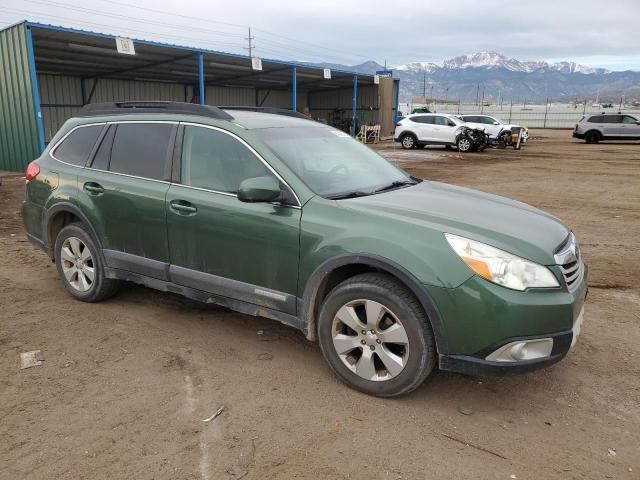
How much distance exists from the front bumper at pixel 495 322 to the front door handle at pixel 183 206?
182 centimetres

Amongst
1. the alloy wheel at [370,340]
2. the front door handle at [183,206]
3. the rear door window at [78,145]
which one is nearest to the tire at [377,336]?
the alloy wheel at [370,340]

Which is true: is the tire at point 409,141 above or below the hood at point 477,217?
below

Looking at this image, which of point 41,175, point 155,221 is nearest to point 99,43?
point 41,175

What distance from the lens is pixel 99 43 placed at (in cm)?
1711

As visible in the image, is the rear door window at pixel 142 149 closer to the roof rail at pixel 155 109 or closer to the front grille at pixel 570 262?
the roof rail at pixel 155 109

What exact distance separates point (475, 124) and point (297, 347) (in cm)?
2348

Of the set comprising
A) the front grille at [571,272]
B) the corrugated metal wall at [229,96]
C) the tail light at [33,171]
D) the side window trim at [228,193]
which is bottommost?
the front grille at [571,272]

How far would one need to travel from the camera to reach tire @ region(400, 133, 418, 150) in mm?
24453

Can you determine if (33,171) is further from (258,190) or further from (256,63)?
(256,63)

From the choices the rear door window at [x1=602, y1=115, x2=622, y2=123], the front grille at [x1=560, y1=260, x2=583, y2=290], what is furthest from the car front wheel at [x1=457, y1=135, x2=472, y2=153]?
the front grille at [x1=560, y1=260, x2=583, y2=290]

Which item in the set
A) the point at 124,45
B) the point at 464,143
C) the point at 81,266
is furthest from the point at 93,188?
the point at 464,143

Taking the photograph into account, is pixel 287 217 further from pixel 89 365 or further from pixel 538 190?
pixel 538 190

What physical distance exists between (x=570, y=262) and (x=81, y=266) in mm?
3904

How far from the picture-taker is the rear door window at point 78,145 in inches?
176
